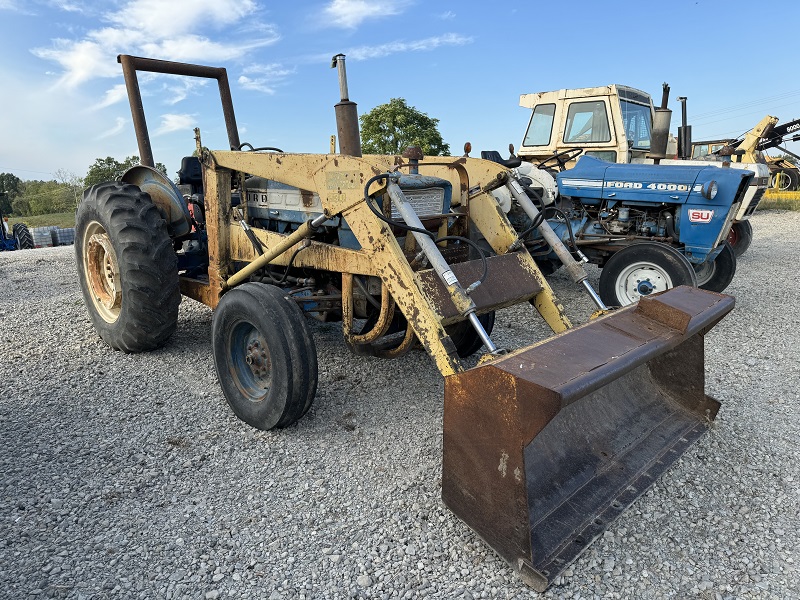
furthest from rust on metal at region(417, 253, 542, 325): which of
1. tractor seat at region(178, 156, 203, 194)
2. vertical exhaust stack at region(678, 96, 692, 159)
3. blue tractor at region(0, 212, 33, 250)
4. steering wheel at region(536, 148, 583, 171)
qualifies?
blue tractor at region(0, 212, 33, 250)

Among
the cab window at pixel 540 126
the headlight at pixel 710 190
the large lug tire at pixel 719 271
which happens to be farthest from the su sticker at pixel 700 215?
the cab window at pixel 540 126

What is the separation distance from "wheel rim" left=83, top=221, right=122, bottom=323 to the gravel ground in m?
0.47

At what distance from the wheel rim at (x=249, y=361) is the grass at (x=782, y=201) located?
59.8 feet

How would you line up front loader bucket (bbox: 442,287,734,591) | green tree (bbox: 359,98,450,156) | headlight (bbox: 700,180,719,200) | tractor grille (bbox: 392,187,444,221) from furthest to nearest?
green tree (bbox: 359,98,450,156) < headlight (bbox: 700,180,719,200) < tractor grille (bbox: 392,187,444,221) < front loader bucket (bbox: 442,287,734,591)

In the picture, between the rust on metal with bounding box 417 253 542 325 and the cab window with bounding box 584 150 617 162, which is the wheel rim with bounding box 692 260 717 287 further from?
the rust on metal with bounding box 417 253 542 325

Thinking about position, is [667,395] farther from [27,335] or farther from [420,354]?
[27,335]

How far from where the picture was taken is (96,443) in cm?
318

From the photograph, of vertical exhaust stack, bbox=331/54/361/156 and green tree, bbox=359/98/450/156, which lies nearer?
vertical exhaust stack, bbox=331/54/361/156

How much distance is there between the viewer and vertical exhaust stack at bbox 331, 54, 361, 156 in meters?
3.33

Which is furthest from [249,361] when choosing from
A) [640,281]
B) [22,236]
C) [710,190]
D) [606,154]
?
[22,236]

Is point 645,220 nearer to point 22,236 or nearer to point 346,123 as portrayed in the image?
point 346,123

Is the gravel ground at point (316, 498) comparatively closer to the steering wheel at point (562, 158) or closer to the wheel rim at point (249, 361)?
the wheel rim at point (249, 361)

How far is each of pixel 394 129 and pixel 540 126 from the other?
1657cm

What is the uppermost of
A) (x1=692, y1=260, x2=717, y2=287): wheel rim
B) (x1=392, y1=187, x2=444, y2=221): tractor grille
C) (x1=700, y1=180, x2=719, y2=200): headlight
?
(x1=392, y1=187, x2=444, y2=221): tractor grille
